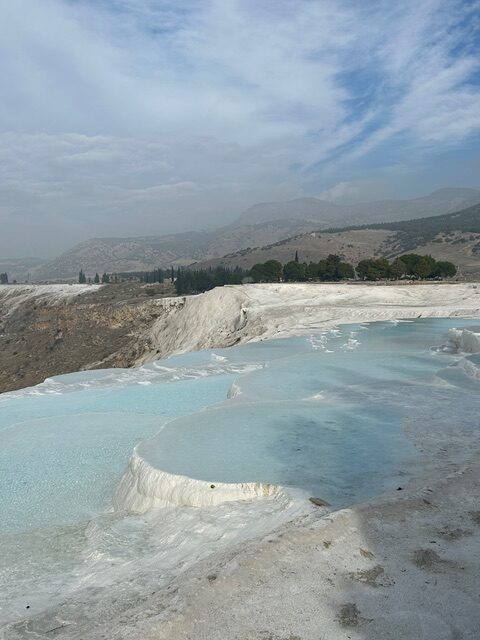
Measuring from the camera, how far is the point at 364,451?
Result: 23.7ft

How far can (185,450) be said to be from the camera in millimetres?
7605

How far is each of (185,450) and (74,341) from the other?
112 feet

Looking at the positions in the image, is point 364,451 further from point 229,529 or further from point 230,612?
point 230,612

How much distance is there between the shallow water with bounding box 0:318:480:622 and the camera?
541cm

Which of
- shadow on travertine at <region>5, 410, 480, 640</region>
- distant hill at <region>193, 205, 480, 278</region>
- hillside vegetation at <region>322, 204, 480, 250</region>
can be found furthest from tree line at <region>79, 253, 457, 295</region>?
hillside vegetation at <region>322, 204, 480, 250</region>

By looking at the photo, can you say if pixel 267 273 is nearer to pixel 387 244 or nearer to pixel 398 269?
pixel 398 269

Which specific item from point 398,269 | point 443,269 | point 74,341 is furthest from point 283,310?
point 443,269

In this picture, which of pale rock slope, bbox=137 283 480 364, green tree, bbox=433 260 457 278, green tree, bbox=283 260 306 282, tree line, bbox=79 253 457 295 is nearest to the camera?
pale rock slope, bbox=137 283 480 364

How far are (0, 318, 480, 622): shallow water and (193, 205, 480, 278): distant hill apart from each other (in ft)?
194

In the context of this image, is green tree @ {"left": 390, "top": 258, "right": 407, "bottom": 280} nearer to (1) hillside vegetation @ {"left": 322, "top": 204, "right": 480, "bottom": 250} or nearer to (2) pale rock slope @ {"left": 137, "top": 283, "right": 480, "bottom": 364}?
(2) pale rock slope @ {"left": 137, "top": 283, "right": 480, "bottom": 364}

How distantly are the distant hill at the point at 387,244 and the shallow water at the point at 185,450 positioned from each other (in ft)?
194

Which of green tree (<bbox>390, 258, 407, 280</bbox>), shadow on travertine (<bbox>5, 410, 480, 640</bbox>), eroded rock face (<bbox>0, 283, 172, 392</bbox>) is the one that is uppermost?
green tree (<bbox>390, 258, 407, 280</bbox>)

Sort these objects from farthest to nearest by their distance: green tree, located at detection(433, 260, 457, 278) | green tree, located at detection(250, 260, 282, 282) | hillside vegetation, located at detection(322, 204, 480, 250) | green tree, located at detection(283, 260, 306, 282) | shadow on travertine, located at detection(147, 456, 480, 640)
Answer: hillside vegetation, located at detection(322, 204, 480, 250), green tree, located at detection(250, 260, 282, 282), green tree, located at detection(283, 260, 306, 282), green tree, located at detection(433, 260, 457, 278), shadow on travertine, located at detection(147, 456, 480, 640)

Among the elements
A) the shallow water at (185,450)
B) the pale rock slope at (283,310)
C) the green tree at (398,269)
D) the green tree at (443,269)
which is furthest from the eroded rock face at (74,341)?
the green tree at (443,269)
